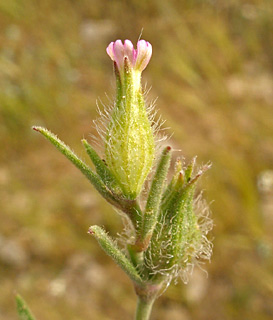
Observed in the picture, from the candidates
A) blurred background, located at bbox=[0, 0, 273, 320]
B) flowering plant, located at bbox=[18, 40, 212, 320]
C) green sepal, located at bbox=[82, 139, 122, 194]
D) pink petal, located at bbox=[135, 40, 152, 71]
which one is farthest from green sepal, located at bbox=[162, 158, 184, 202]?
blurred background, located at bbox=[0, 0, 273, 320]

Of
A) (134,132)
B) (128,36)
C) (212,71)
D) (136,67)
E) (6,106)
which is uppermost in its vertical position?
(128,36)

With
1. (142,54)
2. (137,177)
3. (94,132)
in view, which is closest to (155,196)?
(137,177)

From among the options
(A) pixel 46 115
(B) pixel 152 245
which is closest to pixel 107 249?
(B) pixel 152 245

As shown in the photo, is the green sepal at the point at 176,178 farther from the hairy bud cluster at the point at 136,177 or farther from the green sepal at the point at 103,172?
the green sepal at the point at 103,172

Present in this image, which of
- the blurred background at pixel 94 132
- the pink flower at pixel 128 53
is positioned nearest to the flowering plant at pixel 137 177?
the pink flower at pixel 128 53

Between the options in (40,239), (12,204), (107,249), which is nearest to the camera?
(107,249)

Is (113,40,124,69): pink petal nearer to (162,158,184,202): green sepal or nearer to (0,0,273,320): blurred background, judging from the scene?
(162,158,184,202): green sepal

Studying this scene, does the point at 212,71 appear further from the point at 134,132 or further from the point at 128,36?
the point at 134,132
